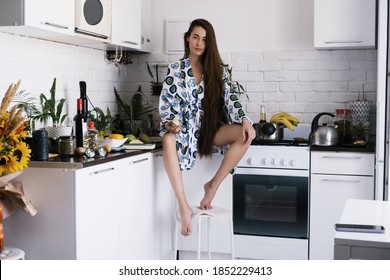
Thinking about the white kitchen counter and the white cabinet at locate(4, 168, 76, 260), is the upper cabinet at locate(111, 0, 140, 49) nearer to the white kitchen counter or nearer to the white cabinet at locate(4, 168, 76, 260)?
the white cabinet at locate(4, 168, 76, 260)

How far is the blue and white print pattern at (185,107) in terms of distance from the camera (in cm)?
400

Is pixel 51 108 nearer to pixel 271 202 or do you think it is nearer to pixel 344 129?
pixel 271 202

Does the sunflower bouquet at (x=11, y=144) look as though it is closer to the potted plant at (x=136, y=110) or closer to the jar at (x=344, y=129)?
the potted plant at (x=136, y=110)

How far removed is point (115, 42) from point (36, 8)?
0.98m

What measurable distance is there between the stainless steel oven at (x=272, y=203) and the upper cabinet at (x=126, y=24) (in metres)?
1.11

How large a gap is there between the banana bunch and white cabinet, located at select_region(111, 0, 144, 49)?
1088 millimetres

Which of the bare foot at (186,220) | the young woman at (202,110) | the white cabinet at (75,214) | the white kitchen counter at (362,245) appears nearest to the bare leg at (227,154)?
the young woman at (202,110)

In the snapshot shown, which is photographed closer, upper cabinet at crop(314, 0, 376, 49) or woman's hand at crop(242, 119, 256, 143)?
woman's hand at crop(242, 119, 256, 143)

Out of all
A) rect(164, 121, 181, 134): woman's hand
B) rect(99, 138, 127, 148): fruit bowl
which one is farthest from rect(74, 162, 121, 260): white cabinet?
rect(164, 121, 181, 134): woman's hand

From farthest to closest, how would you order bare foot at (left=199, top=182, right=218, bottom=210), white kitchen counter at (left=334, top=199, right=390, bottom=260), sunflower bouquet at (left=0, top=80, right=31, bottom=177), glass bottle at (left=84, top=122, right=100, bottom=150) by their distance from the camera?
bare foot at (left=199, top=182, right=218, bottom=210) < glass bottle at (left=84, top=122, right=100, bottom=150) < sunflower bouquet at (left=0, top=80, right=31, bottom=177) < white kitchen counter at (left=334, top=199, right=390, bottom=260)

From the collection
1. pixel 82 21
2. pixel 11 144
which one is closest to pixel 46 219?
pixel 11 144

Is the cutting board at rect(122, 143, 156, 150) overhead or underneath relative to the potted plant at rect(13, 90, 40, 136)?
underneath

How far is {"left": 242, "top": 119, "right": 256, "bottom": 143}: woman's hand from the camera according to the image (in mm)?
3943
